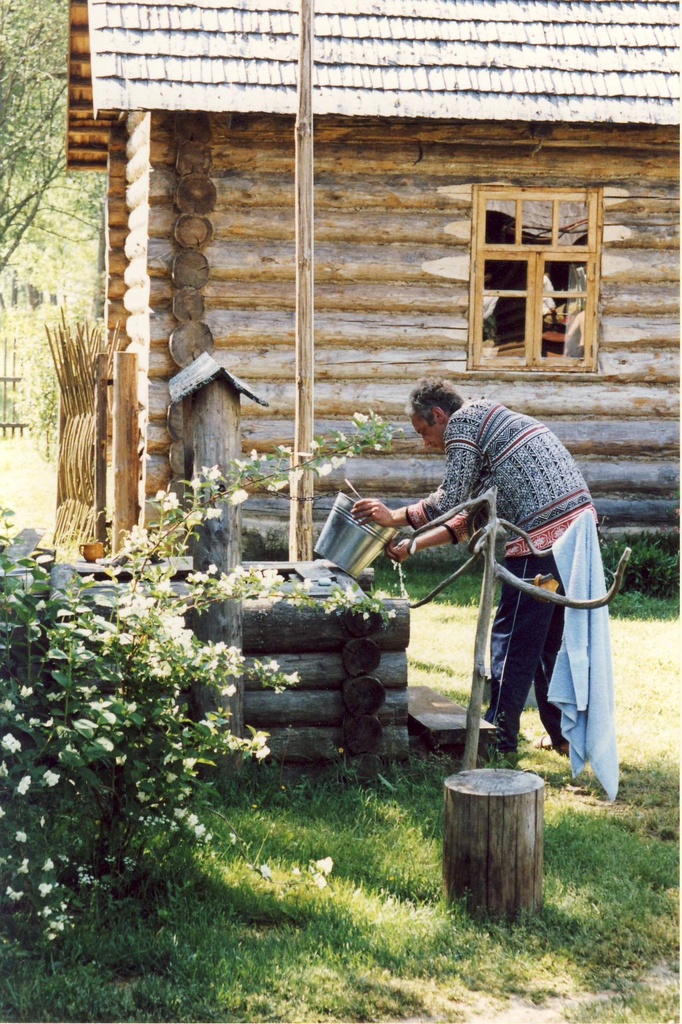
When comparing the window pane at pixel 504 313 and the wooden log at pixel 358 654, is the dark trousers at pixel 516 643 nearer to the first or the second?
the wooden log at pixel 358 654

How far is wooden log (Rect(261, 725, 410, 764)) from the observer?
532cm

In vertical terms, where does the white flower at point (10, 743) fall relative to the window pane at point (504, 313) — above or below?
below

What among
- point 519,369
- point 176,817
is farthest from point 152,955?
point 519,369

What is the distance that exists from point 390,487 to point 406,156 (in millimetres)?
2687

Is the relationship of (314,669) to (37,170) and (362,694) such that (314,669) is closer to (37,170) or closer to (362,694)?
(362,694)

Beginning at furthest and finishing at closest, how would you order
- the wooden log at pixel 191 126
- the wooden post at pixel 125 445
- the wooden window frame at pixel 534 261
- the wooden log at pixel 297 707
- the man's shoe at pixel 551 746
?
the wooden window frame at pixel 534 261 < the wooden log at pixel 191 126 < the wooden post at pixel 125 445 < the man's shoe at pixel 551 746 < the wooden log at pixel 297 707

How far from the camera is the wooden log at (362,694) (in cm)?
533

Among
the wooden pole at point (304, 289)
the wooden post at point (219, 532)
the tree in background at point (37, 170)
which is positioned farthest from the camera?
the tree in background at point (37, 170)

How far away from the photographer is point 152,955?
374cm

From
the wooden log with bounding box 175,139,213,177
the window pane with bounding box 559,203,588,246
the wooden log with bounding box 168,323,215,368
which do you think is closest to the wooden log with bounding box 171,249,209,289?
the wooden log with bounding box 168,323,215,368

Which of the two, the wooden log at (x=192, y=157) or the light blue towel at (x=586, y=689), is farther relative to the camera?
the wooden log at (x=192, y=157)

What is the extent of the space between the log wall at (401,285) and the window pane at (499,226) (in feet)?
0.97

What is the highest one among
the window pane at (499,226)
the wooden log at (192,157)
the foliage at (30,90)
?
the foliage at (30,90)

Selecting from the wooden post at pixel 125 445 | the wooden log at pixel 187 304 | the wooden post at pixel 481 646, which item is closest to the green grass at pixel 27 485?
the wooden post at pixel 125 445
